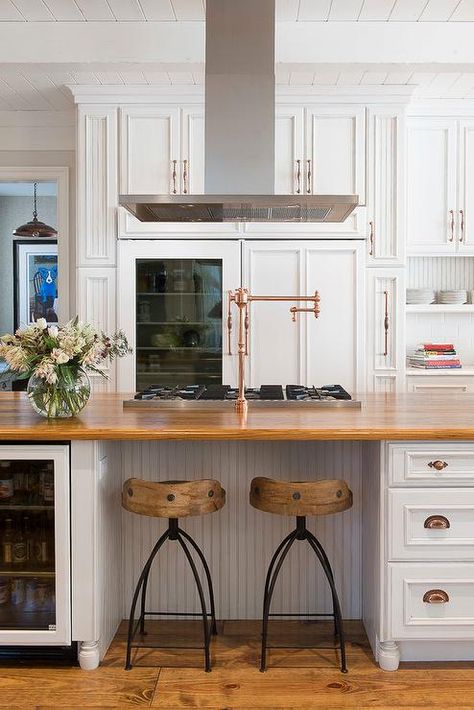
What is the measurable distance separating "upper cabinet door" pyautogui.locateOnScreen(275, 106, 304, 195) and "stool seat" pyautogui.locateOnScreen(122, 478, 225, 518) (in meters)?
2.45

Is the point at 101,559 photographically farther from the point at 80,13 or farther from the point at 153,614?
the point at 80,13

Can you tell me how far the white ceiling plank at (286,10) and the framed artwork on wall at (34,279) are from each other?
203 inches

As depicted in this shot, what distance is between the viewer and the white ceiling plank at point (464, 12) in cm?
320

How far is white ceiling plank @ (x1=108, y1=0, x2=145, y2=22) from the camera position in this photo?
10.5 feet

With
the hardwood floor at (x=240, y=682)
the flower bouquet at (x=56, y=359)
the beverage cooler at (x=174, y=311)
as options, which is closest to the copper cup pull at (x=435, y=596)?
the hardwood floor at (x=240, y=682)

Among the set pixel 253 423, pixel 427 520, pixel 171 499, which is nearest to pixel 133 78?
pixel 253 423

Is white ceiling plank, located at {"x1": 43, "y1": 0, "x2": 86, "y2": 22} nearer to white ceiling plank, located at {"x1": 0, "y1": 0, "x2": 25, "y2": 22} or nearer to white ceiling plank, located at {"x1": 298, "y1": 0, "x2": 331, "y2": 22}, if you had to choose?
white ceiling plank, located at {"x1": 0, "y1": 0, "x2": 25, "y2": 22}

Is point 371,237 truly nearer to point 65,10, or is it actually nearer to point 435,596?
point 65,10

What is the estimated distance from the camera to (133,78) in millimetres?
4094

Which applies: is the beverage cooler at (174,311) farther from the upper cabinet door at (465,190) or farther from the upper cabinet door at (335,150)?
the upper cabinet door at (465,190)

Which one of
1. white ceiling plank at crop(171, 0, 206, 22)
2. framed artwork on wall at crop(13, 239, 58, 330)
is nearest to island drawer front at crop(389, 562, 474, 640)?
white ceiling plank at crop(171, 0, 206, 22)

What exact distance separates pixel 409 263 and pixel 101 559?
3.24m

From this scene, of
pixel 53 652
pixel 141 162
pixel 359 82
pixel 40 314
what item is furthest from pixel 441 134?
pixel 40 314

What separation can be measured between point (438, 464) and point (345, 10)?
220 cm
